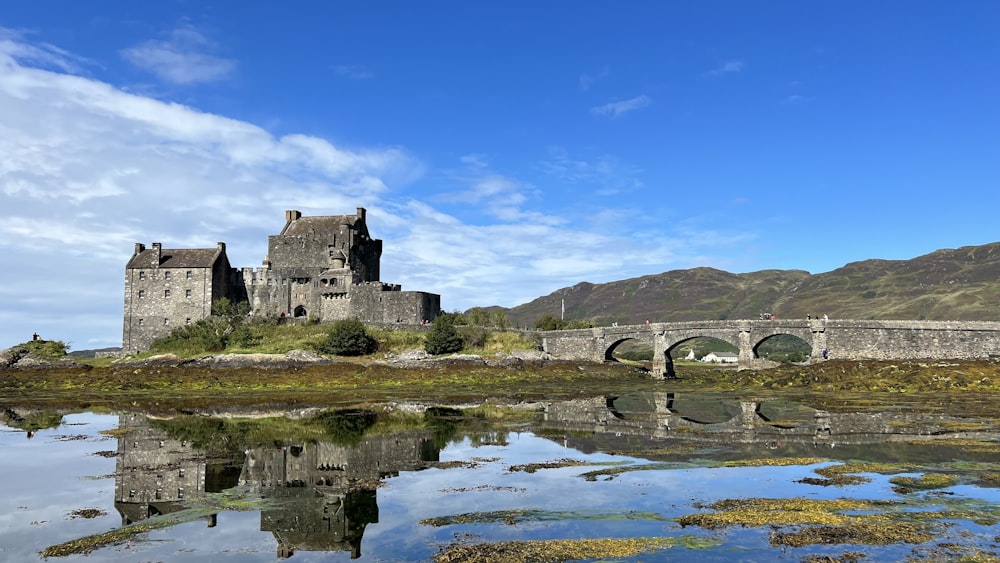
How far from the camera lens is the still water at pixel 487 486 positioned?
13.7 meters

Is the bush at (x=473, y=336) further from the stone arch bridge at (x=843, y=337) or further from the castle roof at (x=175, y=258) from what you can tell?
the castle roof at (x=175, y=258)

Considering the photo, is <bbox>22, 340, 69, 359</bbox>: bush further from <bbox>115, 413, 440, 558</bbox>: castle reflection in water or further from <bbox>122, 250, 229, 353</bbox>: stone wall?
<bbox>115, 413, 440, 558</bbox>: castle reflection in water

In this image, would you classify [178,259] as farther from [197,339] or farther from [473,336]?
[473,336]

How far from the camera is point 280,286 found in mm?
81312

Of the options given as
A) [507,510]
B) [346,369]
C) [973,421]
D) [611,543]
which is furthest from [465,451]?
[346,369]

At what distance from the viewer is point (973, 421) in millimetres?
30391

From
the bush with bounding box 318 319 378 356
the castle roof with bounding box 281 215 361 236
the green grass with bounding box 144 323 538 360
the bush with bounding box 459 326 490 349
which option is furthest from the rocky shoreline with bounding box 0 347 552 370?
the castle roof with bounding box 281 215 361 236

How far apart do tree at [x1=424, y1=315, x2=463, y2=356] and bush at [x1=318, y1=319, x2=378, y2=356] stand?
20.2 feet

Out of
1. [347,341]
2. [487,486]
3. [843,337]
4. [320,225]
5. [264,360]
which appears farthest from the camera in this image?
[320,225]

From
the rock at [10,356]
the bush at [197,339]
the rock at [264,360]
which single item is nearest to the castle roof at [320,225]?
the bush at [197,339]

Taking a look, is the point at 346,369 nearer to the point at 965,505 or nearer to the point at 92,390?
the point at 92,390

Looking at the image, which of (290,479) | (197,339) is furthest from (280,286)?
(290,479)

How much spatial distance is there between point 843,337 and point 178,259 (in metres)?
72.4

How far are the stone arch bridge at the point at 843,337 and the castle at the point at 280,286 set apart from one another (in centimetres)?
2578
